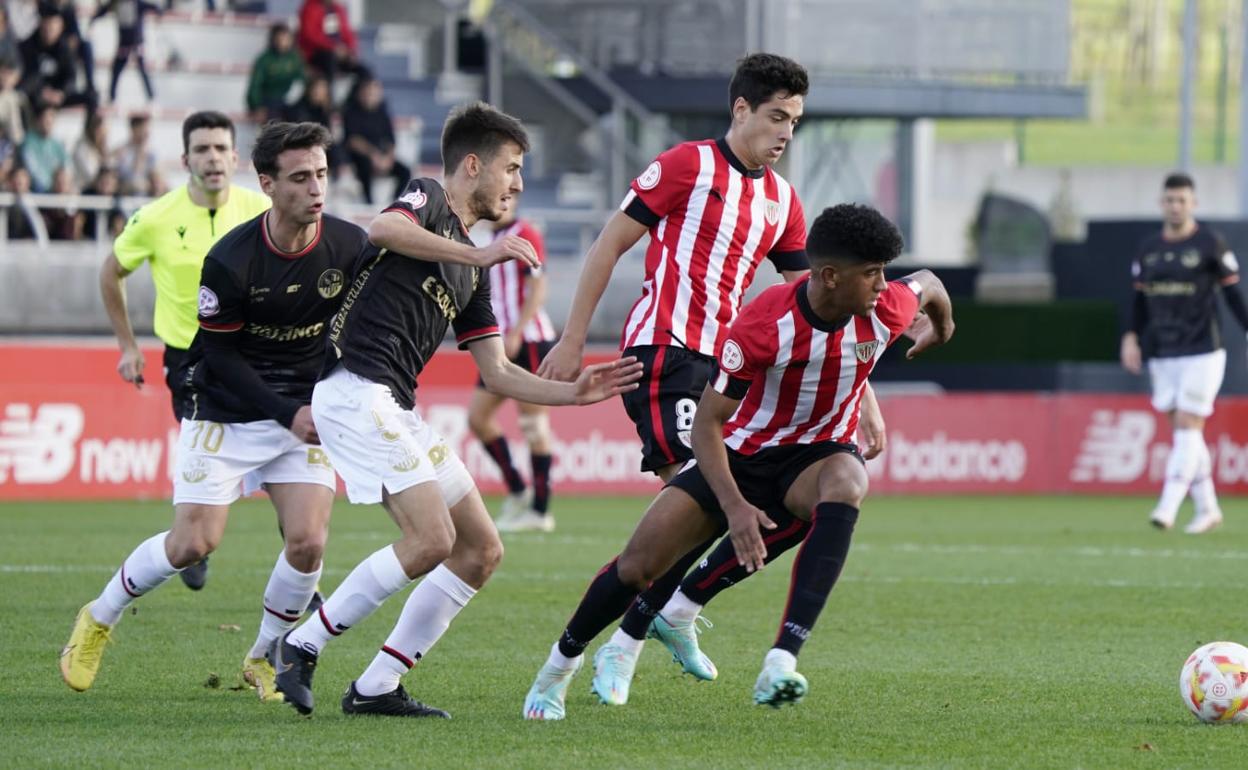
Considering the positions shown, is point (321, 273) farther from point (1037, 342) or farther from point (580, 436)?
point (1037, 342)

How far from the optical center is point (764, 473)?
262 inches

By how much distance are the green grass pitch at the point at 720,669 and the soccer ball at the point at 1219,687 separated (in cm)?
9

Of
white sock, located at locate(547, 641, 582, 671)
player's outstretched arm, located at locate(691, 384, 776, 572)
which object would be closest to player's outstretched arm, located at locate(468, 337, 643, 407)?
player's outstretched arm, located at locate(691, 384, 776, 572)

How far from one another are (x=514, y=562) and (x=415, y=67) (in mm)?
14481

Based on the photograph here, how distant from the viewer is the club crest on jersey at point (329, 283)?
7.12 m

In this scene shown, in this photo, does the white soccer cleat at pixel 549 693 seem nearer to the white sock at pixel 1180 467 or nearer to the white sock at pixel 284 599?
the white sock at pixel 284 599

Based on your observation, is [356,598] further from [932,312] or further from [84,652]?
[932,312]

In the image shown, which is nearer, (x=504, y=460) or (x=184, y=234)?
(x=184, y=234)

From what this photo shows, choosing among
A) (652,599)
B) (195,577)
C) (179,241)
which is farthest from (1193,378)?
(652,599)

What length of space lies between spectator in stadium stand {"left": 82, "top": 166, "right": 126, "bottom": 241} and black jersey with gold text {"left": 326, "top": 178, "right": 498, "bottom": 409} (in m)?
13.1

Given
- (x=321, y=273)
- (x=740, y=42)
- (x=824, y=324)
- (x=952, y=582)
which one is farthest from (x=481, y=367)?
(x=740, y=42)

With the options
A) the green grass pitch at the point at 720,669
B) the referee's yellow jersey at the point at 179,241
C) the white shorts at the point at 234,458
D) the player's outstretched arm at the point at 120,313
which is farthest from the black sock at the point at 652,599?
the player's outstretched arm at the point at 120,313

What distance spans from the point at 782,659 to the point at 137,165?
48.7 feet

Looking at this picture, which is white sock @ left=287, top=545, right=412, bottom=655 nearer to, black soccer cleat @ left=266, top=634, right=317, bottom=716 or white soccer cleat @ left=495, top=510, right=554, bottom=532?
black soccer cleat @ left=266, top=634, right=317, bottom=716
